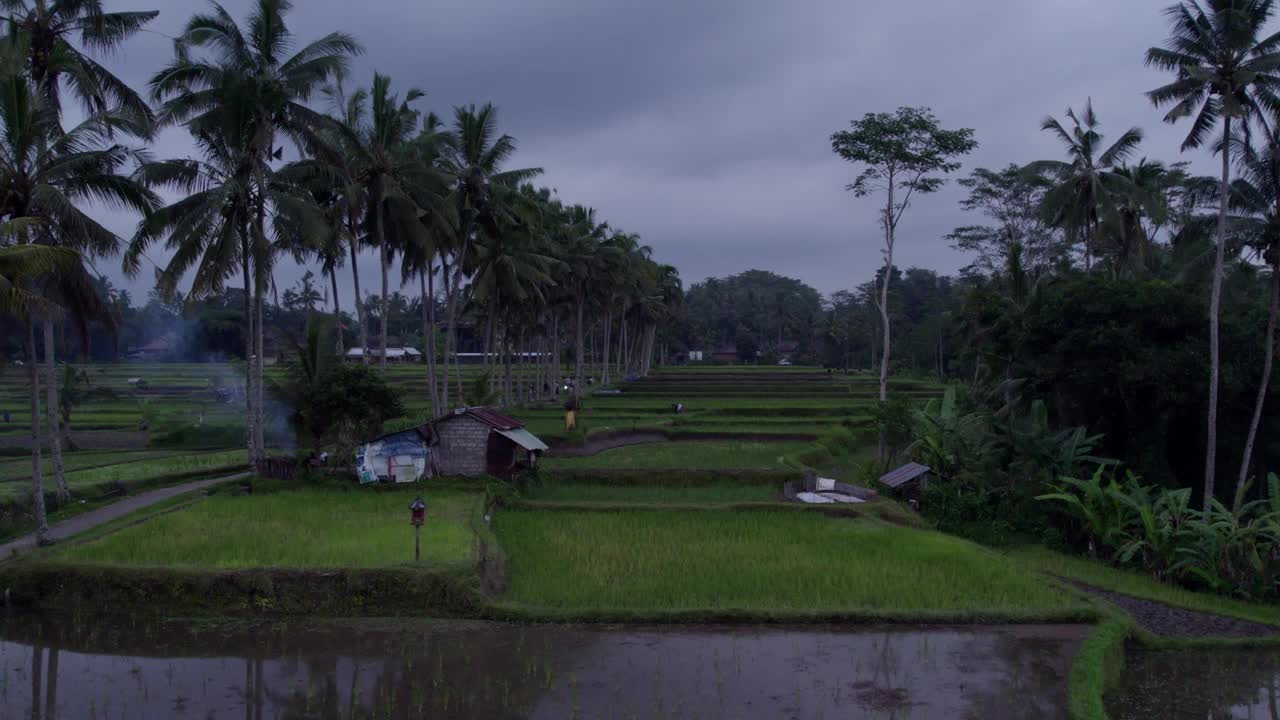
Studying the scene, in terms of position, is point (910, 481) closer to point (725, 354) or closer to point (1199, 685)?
point (1199, 685)

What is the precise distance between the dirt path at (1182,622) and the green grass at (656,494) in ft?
24.0

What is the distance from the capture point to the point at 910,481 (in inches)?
744

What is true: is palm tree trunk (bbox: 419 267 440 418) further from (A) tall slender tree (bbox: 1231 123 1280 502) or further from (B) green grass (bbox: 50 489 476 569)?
(A) tall slender tree (bbox: 1231 123 1280 502)

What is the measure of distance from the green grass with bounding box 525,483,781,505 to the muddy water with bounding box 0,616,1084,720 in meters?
7.74

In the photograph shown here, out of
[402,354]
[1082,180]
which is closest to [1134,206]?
[1082,180]

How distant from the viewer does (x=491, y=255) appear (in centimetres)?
2628

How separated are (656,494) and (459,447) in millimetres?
4135

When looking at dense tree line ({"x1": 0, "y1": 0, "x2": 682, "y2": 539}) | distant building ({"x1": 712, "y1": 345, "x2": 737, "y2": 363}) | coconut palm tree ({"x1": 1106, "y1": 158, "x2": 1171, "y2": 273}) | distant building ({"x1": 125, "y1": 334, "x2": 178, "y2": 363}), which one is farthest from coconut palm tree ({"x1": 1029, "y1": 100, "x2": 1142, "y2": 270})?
distant building ({"x1": 712, "y1": 345, "x2": 737, "y2": 363})

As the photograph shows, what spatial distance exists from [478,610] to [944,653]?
5.17m

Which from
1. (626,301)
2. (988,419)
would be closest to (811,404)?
(626,301)

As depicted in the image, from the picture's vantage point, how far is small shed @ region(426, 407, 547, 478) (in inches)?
749

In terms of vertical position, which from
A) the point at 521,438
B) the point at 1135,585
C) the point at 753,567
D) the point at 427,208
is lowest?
the point at 1135,585

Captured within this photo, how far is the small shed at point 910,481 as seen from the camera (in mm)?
18297

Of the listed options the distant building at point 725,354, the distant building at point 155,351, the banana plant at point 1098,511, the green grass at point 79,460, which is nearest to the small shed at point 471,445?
the green grass at point 79,460
